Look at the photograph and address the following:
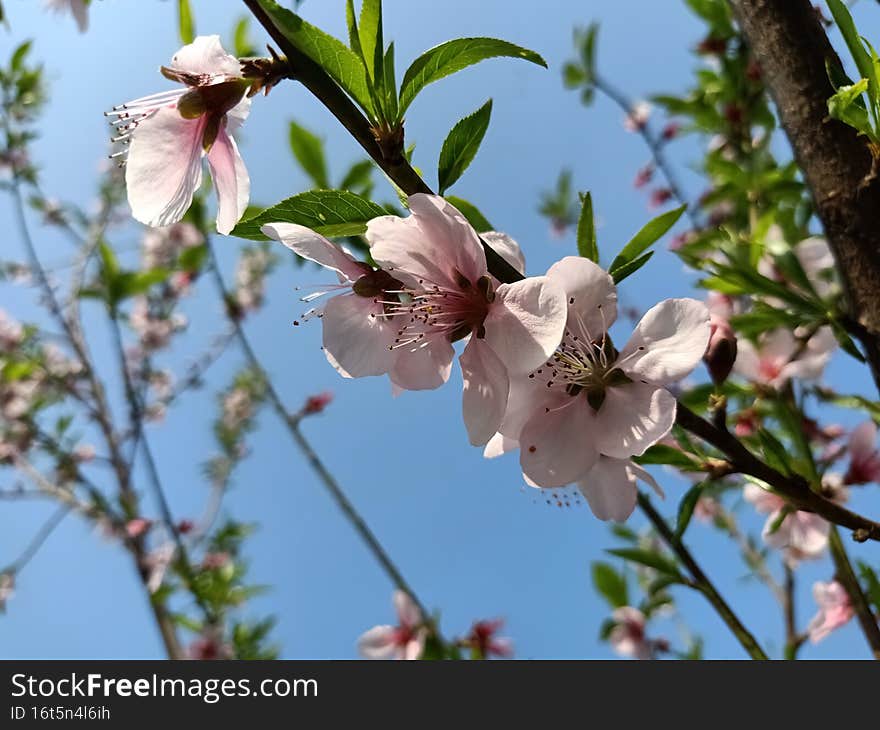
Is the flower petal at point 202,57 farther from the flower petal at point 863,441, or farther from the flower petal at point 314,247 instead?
the flower petal at point 863,441

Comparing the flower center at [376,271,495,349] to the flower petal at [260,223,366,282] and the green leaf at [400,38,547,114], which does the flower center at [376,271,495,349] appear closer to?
the flower petal at [260,223,366,282]

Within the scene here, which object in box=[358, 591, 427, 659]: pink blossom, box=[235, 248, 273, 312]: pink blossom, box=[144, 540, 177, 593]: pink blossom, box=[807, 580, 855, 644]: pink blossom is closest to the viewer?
box=[807, 580, 855, 644]: pink blossom

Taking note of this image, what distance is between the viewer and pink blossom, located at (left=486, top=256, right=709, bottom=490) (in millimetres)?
583

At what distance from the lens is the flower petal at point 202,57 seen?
0.63 metres

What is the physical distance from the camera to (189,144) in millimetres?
663

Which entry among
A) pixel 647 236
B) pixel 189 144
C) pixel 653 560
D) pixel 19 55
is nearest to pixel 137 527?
pixel 19 55

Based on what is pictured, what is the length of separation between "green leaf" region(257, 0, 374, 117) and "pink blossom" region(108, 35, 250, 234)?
0.46ft

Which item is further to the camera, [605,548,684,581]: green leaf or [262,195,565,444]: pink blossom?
[605,548,684,581]: green leaf

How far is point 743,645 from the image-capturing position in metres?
0.97

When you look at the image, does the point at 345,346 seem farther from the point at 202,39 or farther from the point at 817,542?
the point at 817,542

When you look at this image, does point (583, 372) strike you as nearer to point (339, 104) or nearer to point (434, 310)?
point (434, 310)

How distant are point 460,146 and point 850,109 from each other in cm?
38

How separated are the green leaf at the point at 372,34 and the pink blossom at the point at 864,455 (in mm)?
1144

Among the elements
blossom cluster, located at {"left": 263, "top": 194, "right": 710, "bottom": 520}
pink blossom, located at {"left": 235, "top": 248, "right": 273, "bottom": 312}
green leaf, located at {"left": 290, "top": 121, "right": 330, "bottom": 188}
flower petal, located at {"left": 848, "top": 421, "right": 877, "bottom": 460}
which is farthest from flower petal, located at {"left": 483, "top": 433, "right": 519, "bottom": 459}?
pink blossom, located at {"left": 235, "top": 248, "right": 273, "bottom": 312}
